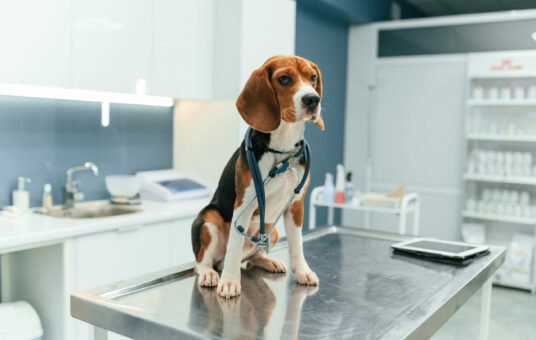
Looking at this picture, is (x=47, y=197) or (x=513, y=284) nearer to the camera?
(x=47, y=197)

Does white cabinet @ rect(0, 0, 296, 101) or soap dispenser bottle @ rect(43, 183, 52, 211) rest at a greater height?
white cabinet @ rect(0, 0, 296, 101)

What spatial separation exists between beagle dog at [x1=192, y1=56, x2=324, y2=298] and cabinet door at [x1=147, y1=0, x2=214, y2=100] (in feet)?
6.33

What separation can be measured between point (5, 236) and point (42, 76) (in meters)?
0.84

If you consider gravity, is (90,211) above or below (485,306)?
above

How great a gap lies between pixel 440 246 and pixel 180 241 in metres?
1.69

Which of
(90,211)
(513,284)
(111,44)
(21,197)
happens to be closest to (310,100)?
(111,44)

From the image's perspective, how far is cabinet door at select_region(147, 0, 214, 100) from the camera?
10.1 feet

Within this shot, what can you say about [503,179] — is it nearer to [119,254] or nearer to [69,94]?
[119,254]

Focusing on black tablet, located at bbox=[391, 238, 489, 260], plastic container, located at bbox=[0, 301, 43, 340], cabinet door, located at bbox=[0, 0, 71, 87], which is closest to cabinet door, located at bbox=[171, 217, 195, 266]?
plastic container, located at bbox=[0, 301, 43, 340]

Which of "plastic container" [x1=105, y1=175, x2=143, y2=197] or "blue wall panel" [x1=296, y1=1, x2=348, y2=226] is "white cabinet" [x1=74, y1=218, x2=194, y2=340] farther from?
"blue wall panel" [x1=296, y1=1, x2=348, y2=226]

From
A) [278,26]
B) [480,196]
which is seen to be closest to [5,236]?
[278,26]

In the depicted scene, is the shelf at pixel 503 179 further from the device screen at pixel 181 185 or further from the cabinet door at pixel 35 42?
the cabinet door at pixel 35 42

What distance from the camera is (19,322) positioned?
7.44 ft

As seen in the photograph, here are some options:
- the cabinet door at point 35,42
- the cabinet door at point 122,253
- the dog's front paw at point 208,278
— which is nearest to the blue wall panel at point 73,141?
the cabinet door at point 35,42
